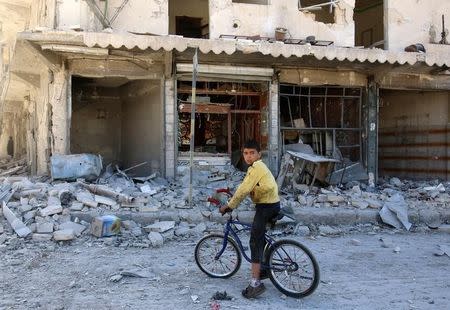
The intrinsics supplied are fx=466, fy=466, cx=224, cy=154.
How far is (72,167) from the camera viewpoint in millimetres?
10023

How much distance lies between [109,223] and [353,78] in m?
7.95

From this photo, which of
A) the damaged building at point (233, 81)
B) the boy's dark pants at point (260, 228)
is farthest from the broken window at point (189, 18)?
the boy's dark pants at point (260, 228)

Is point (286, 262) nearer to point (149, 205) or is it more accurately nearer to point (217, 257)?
point (217, 257)

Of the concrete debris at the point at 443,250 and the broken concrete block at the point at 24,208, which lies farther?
the broken concrete block at the point at 24,208

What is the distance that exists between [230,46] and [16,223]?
17.5 ft

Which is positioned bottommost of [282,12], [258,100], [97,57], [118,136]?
[118,136]

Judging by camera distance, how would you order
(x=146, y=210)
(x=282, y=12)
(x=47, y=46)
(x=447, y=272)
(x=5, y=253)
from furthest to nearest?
(x=282, y=12) → (x=47, y=46) → (x=146, y=210) → (x=5, y=253) → (x=447, y=272)

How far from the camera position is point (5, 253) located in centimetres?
672

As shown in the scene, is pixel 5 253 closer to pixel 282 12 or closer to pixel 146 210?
pixel 146 210

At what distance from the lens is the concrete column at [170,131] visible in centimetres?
1108

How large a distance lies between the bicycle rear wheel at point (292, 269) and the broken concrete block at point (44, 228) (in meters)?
4.08

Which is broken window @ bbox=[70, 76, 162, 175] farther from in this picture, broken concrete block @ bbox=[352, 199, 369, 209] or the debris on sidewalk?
the debris on sidewalk

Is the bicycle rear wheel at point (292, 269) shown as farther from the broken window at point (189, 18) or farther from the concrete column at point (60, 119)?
the broken window at point (189, 18)

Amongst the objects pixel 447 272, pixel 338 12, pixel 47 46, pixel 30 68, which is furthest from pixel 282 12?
pixel 447 272
